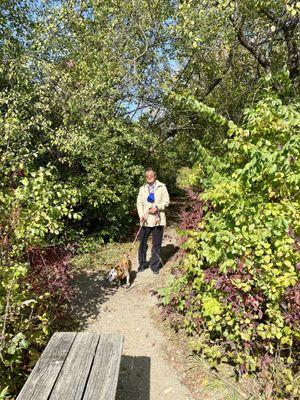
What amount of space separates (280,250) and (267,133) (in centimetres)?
138

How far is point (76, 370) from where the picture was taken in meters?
2.66

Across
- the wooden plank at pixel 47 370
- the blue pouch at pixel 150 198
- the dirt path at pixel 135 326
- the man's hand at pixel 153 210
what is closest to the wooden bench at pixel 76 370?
the wooden plank at pixel 47 370

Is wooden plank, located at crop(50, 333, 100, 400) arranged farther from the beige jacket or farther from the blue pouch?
the blue pouch

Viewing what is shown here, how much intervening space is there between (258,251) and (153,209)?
3.06 meters

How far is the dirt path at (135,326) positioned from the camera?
13.0 feet

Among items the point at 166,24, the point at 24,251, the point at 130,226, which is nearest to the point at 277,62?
the point at 166,24

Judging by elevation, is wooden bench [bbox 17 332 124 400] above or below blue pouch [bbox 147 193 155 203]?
below

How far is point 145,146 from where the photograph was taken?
816 cm

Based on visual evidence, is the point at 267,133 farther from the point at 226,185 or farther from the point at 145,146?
the point at 145,146

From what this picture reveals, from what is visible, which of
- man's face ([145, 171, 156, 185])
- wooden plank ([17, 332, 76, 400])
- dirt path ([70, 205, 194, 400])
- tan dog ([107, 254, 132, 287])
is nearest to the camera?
wooden plank ([17, 332, 76, 400])

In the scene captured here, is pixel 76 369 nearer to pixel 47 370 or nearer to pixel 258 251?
pixel 47 370

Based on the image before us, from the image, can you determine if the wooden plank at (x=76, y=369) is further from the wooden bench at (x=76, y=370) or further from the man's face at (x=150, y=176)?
the man's face at (x=150, y=176)

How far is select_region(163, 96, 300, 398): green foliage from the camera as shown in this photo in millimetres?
3502

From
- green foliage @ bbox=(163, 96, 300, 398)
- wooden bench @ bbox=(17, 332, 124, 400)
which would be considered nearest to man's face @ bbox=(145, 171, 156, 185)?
green foliage @ bbox=(163, 96, 300, 398)
